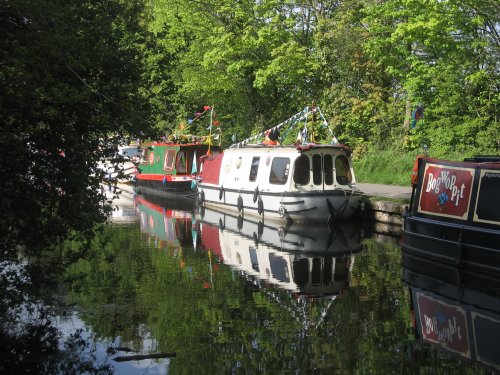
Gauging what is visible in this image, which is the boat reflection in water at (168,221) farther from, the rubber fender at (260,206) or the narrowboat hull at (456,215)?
the narrowboat hull at (456,215)

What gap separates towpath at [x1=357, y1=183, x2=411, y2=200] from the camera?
874 inches

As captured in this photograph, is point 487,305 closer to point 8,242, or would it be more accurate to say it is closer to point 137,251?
point 8,242

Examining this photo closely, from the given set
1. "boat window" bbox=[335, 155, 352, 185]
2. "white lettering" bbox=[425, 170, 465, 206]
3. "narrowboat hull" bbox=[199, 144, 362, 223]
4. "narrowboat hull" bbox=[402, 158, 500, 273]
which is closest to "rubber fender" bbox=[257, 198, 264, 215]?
"narrowboat hull" bbox=[199, 144, 362, 223]

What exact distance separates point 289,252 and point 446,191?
3.91 metres

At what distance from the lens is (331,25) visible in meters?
32.3

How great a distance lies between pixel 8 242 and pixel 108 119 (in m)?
1.81

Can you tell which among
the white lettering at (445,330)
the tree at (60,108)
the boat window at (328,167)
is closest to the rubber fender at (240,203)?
the boat window at (328,167)

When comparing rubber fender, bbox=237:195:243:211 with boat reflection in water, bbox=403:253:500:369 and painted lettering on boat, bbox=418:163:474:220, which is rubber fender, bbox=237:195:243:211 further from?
boat reflection in water, bbox=403:253:500:369

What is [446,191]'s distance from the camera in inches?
582

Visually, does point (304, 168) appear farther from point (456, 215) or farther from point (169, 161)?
point (169, 161)

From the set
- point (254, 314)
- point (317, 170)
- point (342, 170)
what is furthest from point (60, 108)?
point (342, 170)

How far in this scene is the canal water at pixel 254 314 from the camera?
836 cm

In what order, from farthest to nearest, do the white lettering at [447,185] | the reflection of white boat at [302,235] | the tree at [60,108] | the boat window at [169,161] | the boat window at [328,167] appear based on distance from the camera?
the boat window at [169,161]
the boat window at [328,167]
the reflection of white boat at [302,235]
the white lettering at [447,185]
the tree at [60,108]

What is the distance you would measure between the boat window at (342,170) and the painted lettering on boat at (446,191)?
19.2 feet
